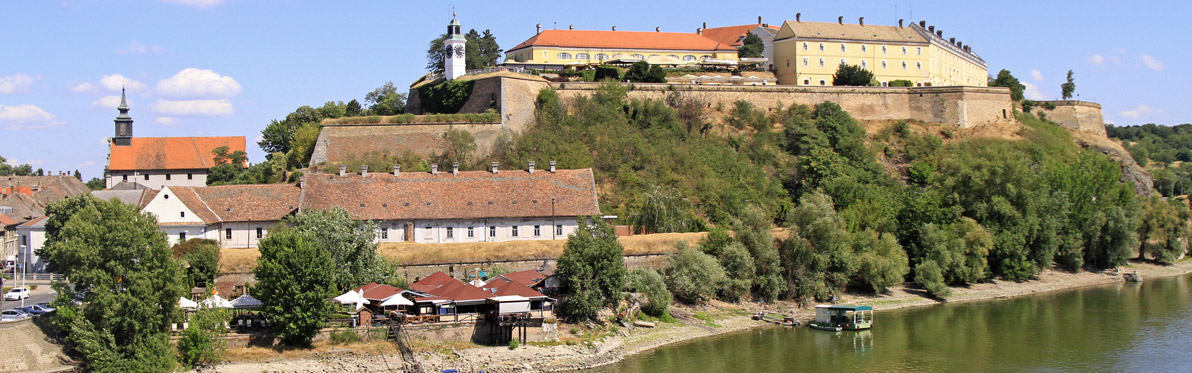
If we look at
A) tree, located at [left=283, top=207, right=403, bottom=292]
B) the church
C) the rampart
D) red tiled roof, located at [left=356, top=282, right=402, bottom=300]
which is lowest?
red tiled roof, located at [left=356, top=282, right=402, bottom=300]

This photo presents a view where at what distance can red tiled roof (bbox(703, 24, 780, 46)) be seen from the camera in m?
72.0

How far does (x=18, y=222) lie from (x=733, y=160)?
38.9m

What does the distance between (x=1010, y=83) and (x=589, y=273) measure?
1991 inches

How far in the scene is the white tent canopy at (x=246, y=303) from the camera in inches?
1243

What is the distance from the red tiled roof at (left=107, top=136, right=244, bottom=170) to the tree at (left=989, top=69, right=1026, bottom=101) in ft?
174

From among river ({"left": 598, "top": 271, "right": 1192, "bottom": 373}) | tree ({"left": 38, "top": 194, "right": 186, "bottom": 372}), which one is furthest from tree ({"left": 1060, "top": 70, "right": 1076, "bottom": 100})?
tree ({"left": 38, "top": 194, "right": 186, "bottom": 372})

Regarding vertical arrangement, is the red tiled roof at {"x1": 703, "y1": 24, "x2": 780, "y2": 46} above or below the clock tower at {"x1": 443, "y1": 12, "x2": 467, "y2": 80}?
above

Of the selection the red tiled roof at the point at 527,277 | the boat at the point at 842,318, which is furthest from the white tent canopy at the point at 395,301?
the boat at the point at 842,318

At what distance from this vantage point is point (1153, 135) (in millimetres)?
136500

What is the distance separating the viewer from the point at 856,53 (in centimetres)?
Answer: 6900

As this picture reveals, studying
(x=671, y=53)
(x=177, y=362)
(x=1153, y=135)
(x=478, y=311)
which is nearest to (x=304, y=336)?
(x=177, y=362)

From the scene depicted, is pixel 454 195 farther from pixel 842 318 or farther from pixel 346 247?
pixel 842 318

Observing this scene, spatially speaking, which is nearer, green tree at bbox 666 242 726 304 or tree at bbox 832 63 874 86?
green tree at bbox 666 242 726 304

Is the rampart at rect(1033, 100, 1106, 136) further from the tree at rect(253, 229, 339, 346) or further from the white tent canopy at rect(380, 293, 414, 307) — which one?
the tree at rect(253, 229, 339, 346)
